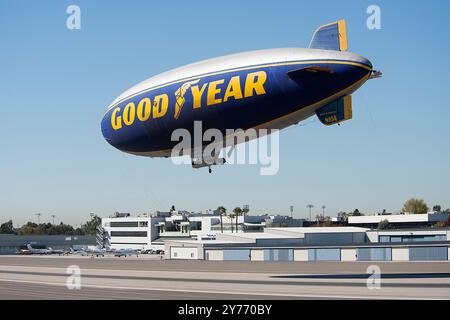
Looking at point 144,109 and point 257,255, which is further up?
point 144,109

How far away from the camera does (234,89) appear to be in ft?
138

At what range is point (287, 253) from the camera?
106 metres

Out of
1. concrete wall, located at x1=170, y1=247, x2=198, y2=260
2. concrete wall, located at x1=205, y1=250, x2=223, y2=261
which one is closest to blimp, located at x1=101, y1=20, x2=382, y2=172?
concrete wall, located at x1=205, y1=250, x2=223, y2=261

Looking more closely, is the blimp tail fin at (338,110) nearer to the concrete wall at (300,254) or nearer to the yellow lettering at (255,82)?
the yellow lettering at (255,82)

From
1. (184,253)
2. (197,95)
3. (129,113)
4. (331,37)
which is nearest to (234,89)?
(197,95)

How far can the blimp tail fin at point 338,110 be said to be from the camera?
137ft

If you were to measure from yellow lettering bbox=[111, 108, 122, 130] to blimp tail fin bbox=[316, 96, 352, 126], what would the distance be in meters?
17.9

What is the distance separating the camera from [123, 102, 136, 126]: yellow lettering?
49.8m

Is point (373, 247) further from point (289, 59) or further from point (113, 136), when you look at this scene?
point (289, 59)

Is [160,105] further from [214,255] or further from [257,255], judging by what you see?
[214,255]

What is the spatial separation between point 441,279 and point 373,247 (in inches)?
1800

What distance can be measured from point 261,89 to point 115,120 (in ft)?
53.8

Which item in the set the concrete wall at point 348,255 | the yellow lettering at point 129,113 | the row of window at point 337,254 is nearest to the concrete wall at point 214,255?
the row of window at point 337,254
